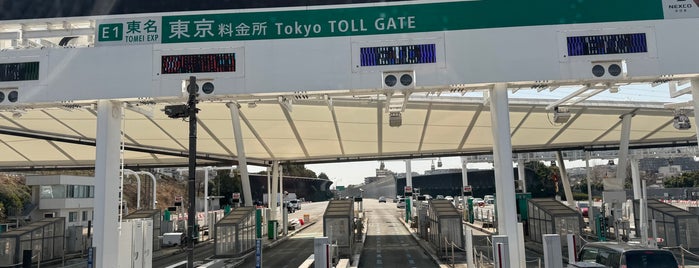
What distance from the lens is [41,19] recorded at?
1205cm

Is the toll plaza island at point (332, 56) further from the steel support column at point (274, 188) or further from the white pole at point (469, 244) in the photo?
the steel support column at point (274, 188)

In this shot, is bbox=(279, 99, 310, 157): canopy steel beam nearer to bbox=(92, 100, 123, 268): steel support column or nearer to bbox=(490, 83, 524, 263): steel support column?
bbox=(92, 100, 123, 268): steel support column

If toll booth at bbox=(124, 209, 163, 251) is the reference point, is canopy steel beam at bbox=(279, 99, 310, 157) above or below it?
above

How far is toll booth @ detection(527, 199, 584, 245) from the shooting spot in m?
22.3

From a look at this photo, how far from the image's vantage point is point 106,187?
11773 millimetres

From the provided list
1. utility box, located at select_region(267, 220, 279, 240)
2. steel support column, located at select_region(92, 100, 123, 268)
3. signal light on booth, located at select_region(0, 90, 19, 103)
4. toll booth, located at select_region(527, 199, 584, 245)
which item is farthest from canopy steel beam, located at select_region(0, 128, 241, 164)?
toll booth, located at select_region(527, 199, 584, 245)

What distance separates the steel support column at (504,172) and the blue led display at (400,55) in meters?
1.74

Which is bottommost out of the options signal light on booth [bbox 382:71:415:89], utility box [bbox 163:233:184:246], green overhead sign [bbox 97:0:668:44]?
utility box [bbox 163:233:184:246]

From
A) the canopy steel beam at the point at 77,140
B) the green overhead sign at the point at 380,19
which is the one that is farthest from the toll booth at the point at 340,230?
the canopy steel beam at the point at 77,140

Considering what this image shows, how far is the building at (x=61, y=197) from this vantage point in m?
39.1

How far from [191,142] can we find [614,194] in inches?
844

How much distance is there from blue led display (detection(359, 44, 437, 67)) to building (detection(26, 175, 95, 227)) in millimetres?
34056

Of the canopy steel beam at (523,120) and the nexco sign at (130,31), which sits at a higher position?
the nexco sign at (130,31)

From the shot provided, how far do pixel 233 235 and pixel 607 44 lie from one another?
1716 centimetres
